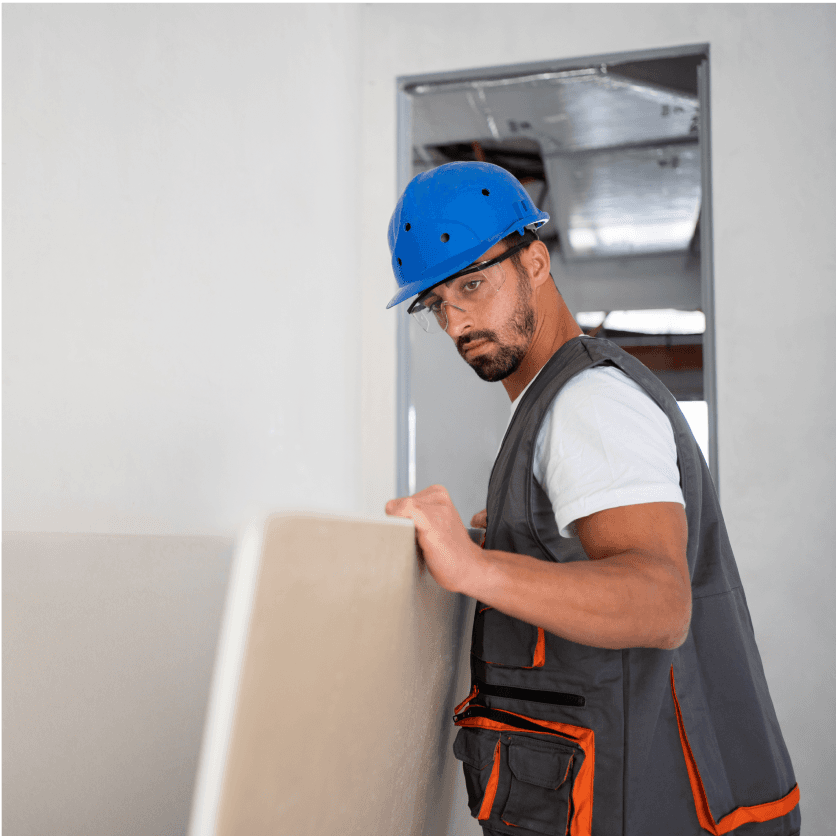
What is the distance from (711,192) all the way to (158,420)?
6.40 feet

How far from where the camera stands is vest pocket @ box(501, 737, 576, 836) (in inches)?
32.7

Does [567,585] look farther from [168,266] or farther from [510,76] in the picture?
[510,76]

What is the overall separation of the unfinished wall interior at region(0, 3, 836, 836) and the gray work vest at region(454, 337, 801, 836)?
14.1 inches

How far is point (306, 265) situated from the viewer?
2.29 meters

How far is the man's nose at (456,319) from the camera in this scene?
110 centimetres

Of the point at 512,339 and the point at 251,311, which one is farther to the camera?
the point at 251,311

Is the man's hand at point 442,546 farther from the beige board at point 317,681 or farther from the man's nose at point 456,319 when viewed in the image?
the man's nose at point 456,319

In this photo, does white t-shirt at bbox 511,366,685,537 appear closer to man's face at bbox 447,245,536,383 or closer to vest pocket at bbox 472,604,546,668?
vest pocket at bbox 472,604,546,668

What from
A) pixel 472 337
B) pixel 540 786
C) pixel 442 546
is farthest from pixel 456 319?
pixel 540 786

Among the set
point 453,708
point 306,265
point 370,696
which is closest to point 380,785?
point 370,696

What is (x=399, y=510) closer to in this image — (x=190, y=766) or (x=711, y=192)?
(x=190, y=766)

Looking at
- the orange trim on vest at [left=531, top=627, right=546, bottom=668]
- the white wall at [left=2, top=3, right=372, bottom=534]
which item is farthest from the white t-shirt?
the white wall at [left=2, top=3, right=372, bottom=534]

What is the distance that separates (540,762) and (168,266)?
1.25 m

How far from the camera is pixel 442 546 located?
66 cm
